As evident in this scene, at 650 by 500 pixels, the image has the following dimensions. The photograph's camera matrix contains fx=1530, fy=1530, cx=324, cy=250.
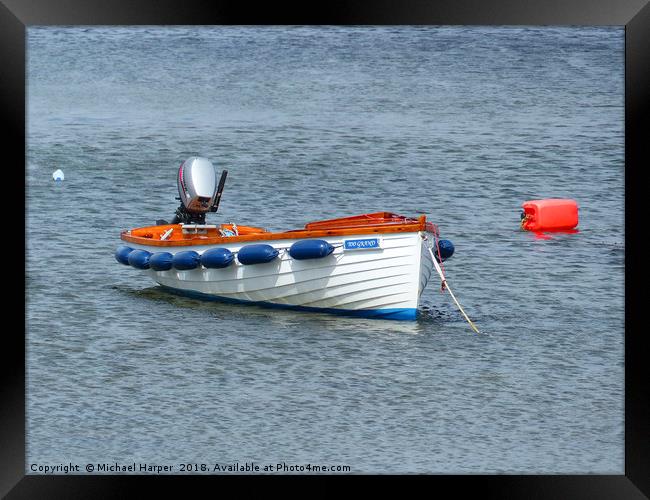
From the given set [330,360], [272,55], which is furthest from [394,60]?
[330,360]

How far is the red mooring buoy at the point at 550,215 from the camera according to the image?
23.3 meters

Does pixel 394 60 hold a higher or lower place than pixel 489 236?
higher

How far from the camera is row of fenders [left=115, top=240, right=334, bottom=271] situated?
19078 mm

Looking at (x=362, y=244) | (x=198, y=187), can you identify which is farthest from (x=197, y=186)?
(x=362, y=244)

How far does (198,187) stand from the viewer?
21312mm

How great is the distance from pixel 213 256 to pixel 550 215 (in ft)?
19.6

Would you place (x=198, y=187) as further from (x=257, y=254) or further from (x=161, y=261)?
(x=257, y=254)

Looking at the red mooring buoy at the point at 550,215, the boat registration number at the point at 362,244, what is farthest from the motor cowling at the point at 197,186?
the red mooring buoy at the point at 550,215

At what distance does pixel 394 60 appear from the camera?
30562mm

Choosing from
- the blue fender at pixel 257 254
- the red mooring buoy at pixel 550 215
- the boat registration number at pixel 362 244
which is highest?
the red mooring buoy at pixel 550 215

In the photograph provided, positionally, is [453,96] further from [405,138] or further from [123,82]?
[123,82]

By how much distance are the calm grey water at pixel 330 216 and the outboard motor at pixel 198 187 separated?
135 centimetres

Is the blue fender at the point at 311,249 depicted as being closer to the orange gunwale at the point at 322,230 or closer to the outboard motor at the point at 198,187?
the orange gunwale at the point at 322,230
